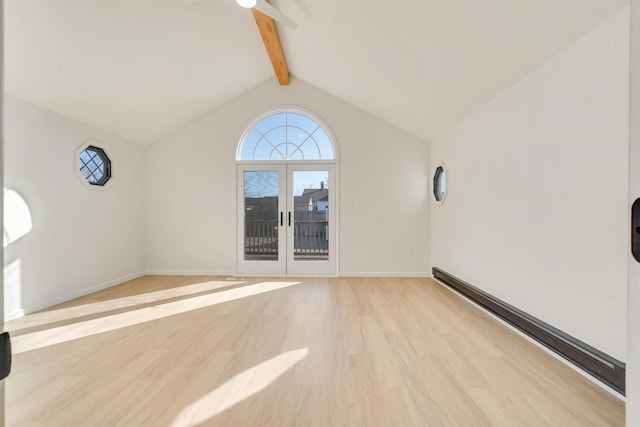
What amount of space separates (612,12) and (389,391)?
2632 millimetres

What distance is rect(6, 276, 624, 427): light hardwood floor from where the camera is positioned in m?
1.54

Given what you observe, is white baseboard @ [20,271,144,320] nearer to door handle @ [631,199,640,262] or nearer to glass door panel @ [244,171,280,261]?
glass door panel @ [244,171,280,261]

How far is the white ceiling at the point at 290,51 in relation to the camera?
2.22 meters

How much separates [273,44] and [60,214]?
3.34 metres

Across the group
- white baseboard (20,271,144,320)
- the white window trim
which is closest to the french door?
white baseboard (20,271,144,320)

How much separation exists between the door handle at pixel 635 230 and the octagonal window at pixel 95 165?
4.92m

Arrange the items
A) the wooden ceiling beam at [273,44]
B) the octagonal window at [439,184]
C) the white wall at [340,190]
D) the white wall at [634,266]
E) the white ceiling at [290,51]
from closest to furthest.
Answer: the white wall at [634,266] < the white ceiling at [290,51] < the wooden ceiling beam at [273,44] < the octagonal window at [439,184] < the white wall at [340,190]

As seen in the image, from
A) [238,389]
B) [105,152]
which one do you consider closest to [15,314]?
[105,152]

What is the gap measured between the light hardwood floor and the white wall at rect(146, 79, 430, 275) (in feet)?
5.15

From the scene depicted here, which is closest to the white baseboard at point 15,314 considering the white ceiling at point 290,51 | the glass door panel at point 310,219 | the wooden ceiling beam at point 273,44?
the white ceiling at point 290,51

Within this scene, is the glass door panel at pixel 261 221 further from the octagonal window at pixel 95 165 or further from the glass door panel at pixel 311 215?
the octagonal window at pixel 95 165

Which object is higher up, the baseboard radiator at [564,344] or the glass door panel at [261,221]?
the glass door panel at [261,221]

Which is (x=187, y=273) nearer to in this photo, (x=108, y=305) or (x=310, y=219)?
(x=108, y=305)

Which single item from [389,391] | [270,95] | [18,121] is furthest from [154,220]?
[389,391]
